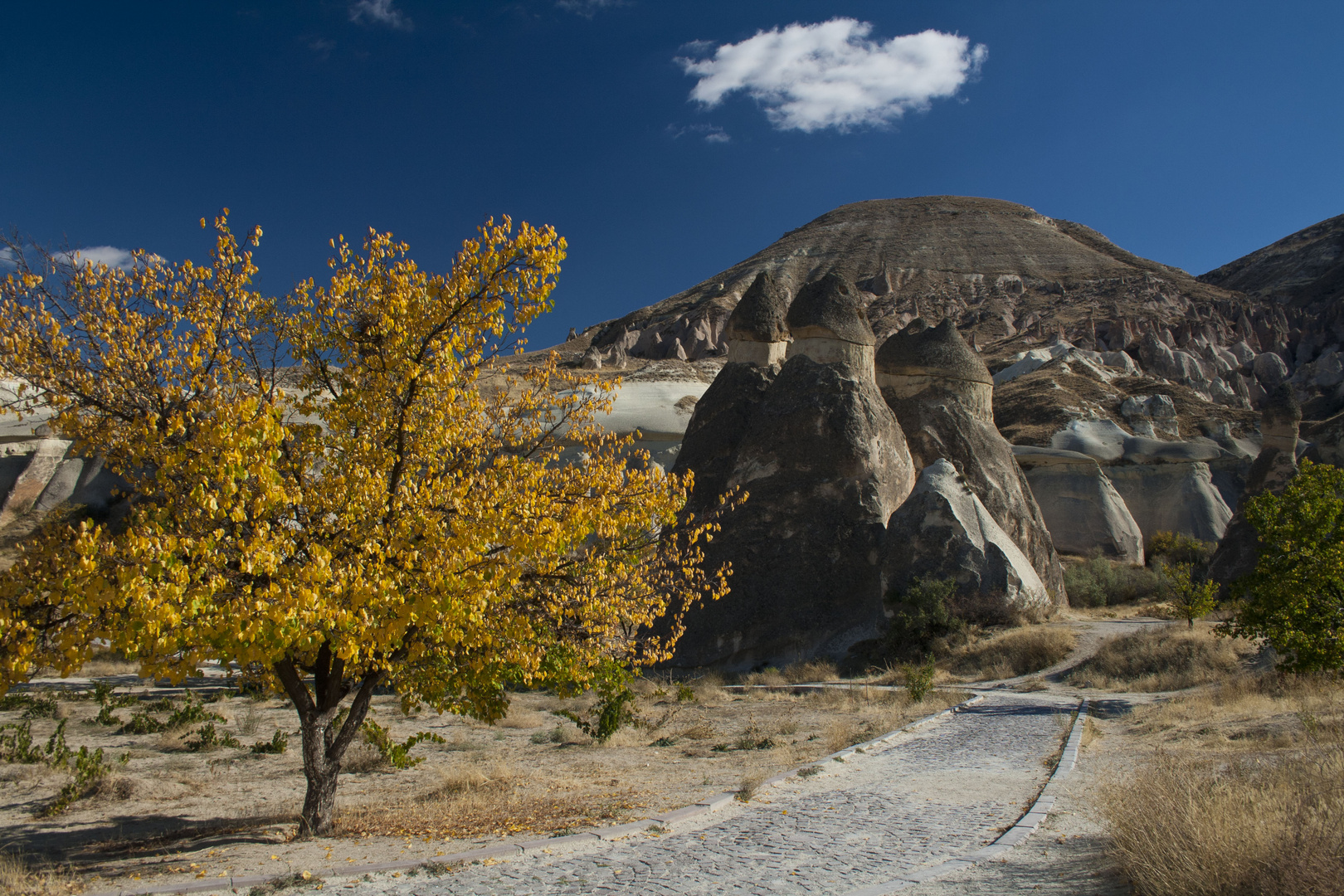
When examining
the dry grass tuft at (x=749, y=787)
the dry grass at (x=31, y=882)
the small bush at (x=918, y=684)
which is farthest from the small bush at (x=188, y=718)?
the small bush at (x=918, y=684)

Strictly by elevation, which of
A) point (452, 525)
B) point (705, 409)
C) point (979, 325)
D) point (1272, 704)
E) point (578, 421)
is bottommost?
point (1272, 704)

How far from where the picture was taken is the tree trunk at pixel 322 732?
5.21 meters

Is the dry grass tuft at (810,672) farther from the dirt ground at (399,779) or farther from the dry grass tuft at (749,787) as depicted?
the dry grass tuft at (749,787)

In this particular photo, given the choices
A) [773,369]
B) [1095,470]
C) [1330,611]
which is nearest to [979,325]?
[1095,470]

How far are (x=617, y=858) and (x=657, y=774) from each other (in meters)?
3.13

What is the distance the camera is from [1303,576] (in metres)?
9.14

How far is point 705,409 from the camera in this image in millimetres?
18672

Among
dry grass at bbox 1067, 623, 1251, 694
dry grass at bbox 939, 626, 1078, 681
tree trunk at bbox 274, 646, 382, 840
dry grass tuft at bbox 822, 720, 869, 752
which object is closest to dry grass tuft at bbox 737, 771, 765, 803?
dry grass tuft at bbox 822, 720, 869, 752

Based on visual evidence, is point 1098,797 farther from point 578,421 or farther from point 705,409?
point 705,409

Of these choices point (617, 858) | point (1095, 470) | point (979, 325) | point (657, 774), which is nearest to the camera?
point (617, 858)

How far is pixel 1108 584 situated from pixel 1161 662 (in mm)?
11299

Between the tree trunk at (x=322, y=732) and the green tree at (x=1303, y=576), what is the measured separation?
903 centimetres

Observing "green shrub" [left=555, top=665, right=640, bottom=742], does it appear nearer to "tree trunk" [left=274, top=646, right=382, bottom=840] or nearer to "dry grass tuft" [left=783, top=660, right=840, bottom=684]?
"tree trunk" [left=274, top=646, right=382, bottom=840]

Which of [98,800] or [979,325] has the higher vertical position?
[979,325]
